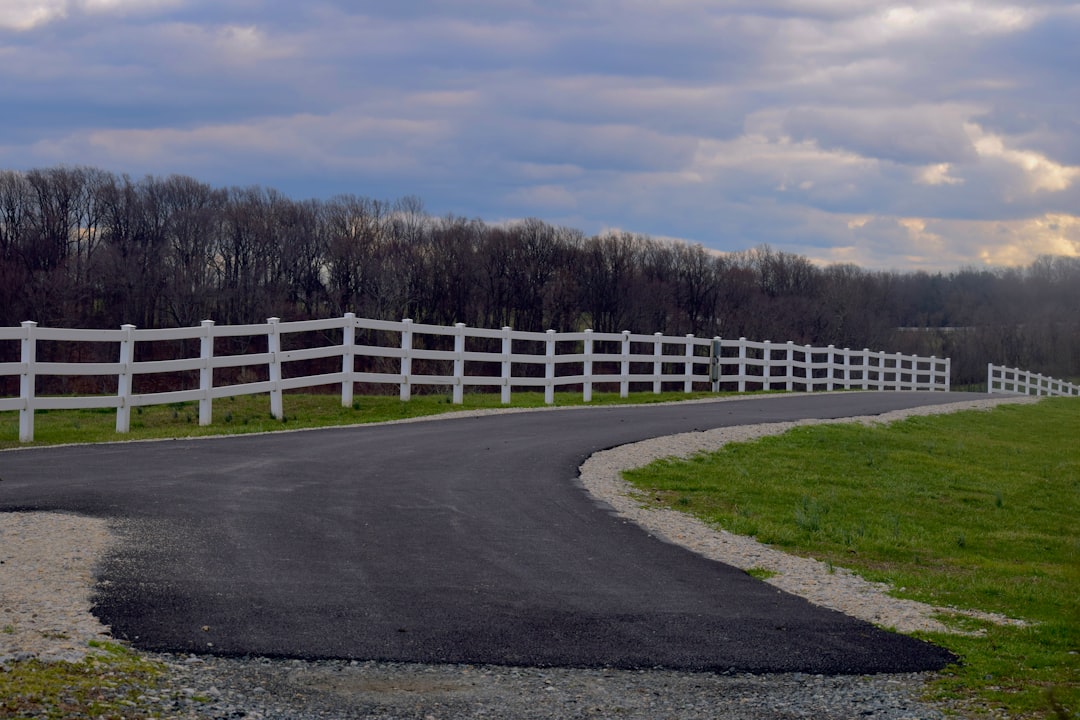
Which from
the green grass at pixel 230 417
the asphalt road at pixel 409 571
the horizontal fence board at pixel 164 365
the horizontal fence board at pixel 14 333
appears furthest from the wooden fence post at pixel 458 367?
the horizontal fence board at pixel 14 333

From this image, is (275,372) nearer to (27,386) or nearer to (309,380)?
(309,380)

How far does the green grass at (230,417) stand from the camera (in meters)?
15.6

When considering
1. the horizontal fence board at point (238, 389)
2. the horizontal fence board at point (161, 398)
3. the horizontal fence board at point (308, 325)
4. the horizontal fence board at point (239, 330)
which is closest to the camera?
the horizontal fence board at point (161, 398)

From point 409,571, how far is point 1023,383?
152 ft

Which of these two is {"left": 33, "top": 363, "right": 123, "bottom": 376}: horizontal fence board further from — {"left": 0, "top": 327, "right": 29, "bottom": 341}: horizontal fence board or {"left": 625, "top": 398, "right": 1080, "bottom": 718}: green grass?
{"left": 625, "top": 398, "right": 1080, "bottom": 718}: green grass

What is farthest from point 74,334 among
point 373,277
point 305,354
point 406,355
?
point 373,277

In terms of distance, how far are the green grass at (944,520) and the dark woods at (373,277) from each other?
32.6 m

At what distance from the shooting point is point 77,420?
59.4ft

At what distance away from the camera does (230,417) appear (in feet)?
57.4

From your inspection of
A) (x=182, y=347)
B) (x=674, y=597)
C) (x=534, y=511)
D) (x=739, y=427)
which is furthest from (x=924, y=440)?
(x=182, y=347)

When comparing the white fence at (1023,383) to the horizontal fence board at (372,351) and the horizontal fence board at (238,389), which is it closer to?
the horizontal fence board at (372,351)

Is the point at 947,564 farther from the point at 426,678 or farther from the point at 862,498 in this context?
the point at 426,678

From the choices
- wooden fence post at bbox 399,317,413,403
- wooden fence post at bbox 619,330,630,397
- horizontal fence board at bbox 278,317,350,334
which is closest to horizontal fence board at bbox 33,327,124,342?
horizontal fence board at bbox 278,317,350,334

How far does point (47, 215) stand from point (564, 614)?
68.3 metres
